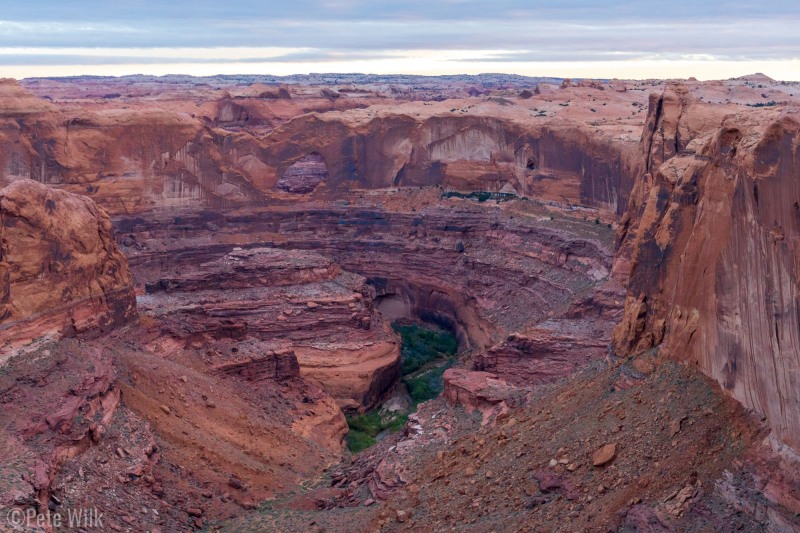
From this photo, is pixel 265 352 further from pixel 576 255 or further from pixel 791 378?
pixel 791 378

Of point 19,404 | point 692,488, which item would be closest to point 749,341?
point 692,488

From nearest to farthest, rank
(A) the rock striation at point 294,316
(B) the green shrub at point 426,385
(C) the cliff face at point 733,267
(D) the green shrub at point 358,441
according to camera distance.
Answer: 1. (C) the cliff face at point 733,267
2. (D) the green shrub at point 358,441
3. (A) the rock striation at point 294,316
4. (B) the green shrub at point 426,385

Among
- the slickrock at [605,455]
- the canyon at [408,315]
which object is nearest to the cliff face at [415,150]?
the canyon at [408,315]

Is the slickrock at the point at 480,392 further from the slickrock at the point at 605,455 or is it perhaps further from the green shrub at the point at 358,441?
the slickrock at the point at 605,455

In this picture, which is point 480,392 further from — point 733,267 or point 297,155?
point 297,155

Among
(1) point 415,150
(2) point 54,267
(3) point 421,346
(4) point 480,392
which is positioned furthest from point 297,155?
(4) point 480,392

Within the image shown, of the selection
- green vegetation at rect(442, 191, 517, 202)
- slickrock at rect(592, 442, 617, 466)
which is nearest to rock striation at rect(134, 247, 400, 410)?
green vegetation at rect(442, 191, 517, 202)

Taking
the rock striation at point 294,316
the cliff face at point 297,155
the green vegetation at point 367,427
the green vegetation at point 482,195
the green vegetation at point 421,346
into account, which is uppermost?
the cliff face at point 297,155
